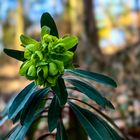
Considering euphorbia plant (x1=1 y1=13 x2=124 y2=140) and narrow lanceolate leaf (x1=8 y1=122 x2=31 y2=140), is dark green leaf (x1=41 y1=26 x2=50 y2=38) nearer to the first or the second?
euphorbia plant (x1=1 y1=13 x2=124 y2=140)

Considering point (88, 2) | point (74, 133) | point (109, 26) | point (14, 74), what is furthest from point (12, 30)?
point (74, 133)

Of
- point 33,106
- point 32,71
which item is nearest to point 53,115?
point 33,106

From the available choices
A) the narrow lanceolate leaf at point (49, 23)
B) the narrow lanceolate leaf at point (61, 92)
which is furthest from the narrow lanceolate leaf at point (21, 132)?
the narrow lanceolate leaf at point (49, 23)

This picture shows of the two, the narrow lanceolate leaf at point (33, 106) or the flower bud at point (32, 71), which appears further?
the narrow lanceolate leaf at point (33, 106)

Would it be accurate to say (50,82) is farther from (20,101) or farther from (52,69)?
(20,101)

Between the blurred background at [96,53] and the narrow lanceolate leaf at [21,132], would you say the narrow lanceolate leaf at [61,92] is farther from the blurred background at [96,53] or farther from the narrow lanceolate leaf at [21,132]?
the blurred background at [96,53]

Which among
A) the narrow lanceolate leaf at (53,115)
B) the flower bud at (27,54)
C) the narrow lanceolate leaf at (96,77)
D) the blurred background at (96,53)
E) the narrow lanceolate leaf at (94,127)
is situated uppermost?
the flower bud at (27,54)

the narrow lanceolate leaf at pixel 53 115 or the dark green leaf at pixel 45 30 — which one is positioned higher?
the dark green leaf at pixel 45 30

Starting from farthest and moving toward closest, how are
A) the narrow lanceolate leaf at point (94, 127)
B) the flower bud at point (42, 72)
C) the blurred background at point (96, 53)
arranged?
the blurred background at point (96, 53) < the narrow lanceolate leaf at point (94, 127) < the flower bud at point (42, 72)

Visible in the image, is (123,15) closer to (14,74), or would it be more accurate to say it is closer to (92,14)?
(14,74)
